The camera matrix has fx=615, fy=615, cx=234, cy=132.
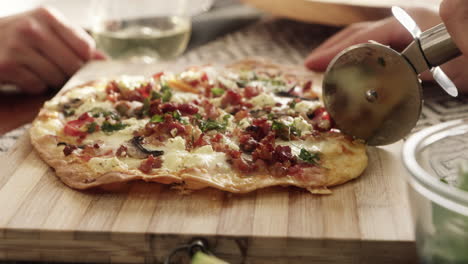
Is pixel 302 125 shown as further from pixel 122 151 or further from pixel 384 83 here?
pixel 122 151

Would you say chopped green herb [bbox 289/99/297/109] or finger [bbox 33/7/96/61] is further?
finger [bbox 33/7/96/61]

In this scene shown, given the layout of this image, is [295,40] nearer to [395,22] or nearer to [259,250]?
[395,22]

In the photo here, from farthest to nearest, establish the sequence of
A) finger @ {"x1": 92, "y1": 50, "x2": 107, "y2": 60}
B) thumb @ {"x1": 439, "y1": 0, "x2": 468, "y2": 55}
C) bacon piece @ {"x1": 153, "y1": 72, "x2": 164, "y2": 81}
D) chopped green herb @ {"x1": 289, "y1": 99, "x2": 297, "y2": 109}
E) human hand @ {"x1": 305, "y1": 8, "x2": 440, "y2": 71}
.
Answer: finger @ {"x1": 92, "y1": 50, "x2": 107, "y2": 60} → bacon piece @ {"x1": 153, "y1": 72, "x2": 164, "y2": 81} → human hand @ {"x1": 305, "y1": 8, "x2": 440, "y2": 71} → chopped green herb @ {"x1": 289, "y1": 99, "x2": 297, "y2": 109} → thumb @ {"x1": 439, "y1": 0, "x2": 468, "y2": 55}

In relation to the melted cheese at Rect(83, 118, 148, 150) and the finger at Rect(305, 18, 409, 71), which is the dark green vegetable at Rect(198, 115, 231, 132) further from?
the finger at Rect(305, 18, 409, 71)

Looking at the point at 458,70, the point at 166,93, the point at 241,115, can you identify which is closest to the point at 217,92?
the point at 166,93

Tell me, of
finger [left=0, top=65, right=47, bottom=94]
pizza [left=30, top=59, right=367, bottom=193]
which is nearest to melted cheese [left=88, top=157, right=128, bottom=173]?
pizza [left=30, top=59, right=367, bottom=193]

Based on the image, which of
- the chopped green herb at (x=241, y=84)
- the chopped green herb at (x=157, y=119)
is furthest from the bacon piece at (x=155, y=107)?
the chopped green herb at (x=241, y=84)

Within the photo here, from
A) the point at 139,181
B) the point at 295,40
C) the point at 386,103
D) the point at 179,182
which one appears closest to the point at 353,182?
the point at 386,103
